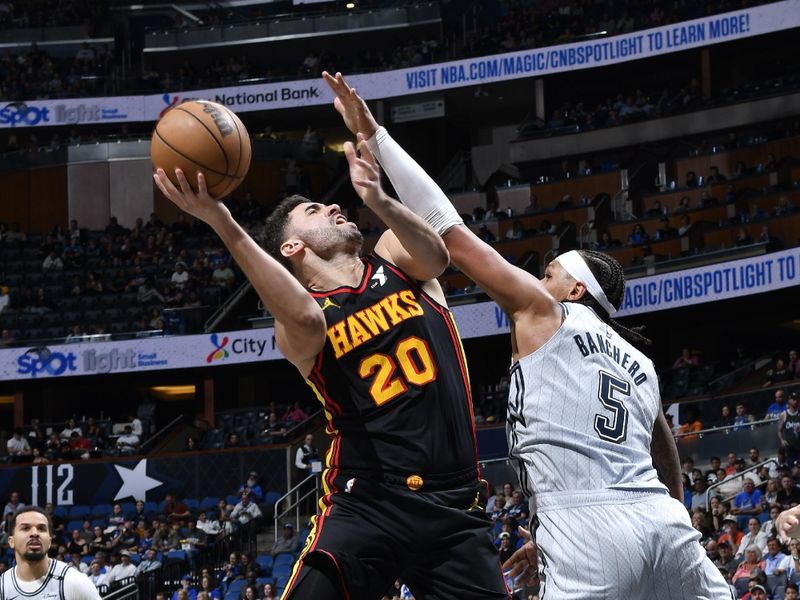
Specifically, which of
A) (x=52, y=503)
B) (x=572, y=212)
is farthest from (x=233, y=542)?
(x=572, y=212)

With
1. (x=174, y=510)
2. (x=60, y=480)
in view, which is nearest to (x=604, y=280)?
(x=174, y=510)

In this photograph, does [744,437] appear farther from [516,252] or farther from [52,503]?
[52,503]

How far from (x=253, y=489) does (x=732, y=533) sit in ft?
35.3

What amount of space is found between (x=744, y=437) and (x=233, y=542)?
27.2 feet

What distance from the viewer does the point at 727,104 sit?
96.8 ft

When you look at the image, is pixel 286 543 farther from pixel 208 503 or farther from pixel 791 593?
pixel 791 593

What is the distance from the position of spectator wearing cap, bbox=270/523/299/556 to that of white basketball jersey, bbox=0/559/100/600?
13.0 metres

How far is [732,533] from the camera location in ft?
46.6

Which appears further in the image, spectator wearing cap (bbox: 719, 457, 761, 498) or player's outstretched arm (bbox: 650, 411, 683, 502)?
spectator wearing cap (bbox: 719, 457, 761, 498)

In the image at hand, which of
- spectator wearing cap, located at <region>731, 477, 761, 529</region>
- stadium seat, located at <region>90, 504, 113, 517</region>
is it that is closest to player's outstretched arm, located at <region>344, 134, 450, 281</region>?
spectator wearing cap, located at <region>731, 477, 761, 529</region>

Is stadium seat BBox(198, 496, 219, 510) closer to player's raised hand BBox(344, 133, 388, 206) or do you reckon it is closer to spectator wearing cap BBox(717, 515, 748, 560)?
spectator wearing cap BBox(717, 515, 748, 560)

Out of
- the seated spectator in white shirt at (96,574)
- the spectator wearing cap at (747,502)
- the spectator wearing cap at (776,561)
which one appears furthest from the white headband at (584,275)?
the seated spectator in white shirt at (96,574)

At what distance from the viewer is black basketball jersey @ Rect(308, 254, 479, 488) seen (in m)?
4.71

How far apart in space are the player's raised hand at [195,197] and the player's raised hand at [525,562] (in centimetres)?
163
